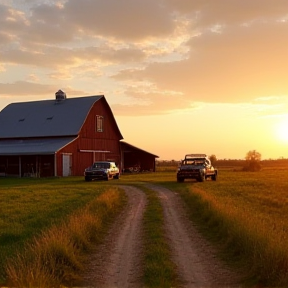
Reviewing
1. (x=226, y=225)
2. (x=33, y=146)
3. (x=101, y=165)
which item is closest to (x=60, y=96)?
(x=33, y=146)

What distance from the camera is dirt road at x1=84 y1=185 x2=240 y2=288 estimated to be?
9.44m

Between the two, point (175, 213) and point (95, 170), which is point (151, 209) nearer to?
point (175, 213)

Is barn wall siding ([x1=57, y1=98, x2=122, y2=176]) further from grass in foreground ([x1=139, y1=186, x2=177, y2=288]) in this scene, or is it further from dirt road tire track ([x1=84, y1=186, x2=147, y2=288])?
dirt road tire track ([x1=84, y1=186, x2=147, y2=288])

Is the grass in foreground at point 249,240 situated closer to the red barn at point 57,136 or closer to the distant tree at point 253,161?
the red barn at point 57,136

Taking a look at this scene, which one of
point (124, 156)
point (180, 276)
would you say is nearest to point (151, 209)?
point (180, 276)

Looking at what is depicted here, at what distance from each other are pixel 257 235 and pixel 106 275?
362 centimetres

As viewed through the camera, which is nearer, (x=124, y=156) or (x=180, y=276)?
(x=180, y=276)

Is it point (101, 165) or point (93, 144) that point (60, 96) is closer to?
point (93, 144)

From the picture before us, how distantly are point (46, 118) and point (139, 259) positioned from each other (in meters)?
45.8

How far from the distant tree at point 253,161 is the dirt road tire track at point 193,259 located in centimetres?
5531

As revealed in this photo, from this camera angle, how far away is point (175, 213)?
18562mm

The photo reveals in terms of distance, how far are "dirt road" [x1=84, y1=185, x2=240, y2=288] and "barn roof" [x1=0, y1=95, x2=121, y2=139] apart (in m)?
36.1

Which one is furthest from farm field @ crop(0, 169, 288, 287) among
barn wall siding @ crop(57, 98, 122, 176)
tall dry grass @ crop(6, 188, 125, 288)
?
barn wall siding @ crop(57, 98, 122, 176)

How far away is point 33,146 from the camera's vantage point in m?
50.3
